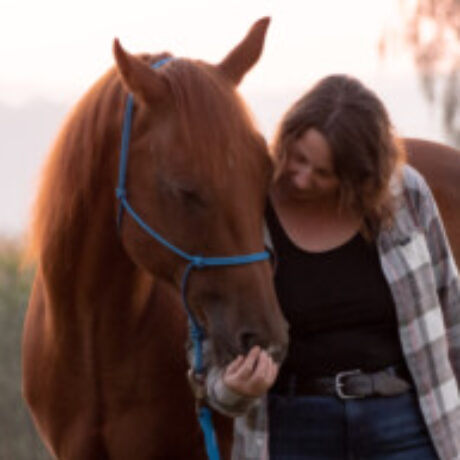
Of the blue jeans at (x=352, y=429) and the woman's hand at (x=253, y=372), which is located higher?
the woman's hand at (x=253, y=372)

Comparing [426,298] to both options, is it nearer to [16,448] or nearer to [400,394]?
[400,394]

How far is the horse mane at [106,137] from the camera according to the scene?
3600 mm

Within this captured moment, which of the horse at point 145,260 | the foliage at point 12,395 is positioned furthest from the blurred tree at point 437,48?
the horse at point 145,260

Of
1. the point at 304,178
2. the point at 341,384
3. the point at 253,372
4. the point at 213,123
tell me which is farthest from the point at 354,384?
the point at 213,123

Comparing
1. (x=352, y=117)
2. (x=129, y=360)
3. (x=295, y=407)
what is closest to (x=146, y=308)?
(x=129, y=360)

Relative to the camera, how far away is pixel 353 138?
11.7ft

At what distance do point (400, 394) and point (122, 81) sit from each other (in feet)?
3.79

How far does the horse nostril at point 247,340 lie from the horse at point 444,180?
6.56 ft

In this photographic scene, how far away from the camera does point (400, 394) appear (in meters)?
3.67

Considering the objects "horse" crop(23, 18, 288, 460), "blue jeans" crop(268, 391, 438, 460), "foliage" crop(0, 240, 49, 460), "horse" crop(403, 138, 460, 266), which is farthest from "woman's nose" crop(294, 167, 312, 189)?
"foliage" crop(0, 240, 49, 460)

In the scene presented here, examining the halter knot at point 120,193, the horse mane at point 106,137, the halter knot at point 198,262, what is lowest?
the halter knot at point 198,262

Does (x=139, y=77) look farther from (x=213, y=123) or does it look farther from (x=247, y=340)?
A: (x=247, y=340)

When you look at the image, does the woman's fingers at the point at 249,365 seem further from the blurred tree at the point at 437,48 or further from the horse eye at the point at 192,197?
the blurred tree at the point at 437,48

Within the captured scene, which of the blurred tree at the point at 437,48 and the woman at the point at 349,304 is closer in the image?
the woman at the point at 349,304
